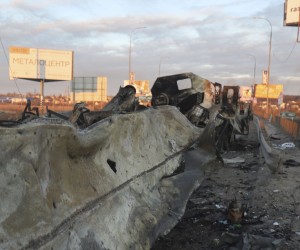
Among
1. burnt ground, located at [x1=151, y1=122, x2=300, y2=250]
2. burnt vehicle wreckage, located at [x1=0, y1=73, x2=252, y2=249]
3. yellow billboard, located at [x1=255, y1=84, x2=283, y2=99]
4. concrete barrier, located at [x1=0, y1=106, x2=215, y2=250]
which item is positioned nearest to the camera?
concrete barrier, located at [x1=0, y1=106, x2=215, y2=250]

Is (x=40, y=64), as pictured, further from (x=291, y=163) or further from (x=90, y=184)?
(x=90, y=184)

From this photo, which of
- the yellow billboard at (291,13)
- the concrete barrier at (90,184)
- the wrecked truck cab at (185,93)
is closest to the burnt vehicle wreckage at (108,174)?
the concrete barrier at (90,184)

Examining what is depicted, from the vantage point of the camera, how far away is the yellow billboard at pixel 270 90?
3083 inches

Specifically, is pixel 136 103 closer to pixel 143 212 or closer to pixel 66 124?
pixel 143 212

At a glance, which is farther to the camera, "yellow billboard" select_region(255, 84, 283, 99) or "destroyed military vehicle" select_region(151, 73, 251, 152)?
"yellow billboard" select_region(255, 84, 283, 99)

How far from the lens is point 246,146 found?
14.5 meters

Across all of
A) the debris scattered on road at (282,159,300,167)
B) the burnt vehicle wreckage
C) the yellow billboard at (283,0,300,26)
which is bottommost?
the debris scattered on road at (282,159,300,167)

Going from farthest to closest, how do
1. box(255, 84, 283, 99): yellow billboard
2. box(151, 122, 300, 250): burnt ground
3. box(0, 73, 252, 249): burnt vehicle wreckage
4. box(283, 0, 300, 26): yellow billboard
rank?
box(255, 84, 283, 99): yellow billboard, box(283, 0, 300, 26): yellow billboard, box(151, 122, 300, 250): burnt ground, box(0, 73, 252, 249): burnt vehicle wreckage

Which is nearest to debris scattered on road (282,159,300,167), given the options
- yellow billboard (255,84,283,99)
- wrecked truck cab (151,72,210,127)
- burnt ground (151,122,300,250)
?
burnt ground (151,122,300,250)

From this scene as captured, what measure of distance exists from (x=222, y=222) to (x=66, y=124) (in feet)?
10.1

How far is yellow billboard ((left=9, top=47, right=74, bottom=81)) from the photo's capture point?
2333 inches

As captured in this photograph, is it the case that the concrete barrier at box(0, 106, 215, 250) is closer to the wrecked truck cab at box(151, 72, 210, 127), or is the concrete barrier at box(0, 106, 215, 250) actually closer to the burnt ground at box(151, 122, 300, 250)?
the burnt ground at box(151, 122, 300, 250)

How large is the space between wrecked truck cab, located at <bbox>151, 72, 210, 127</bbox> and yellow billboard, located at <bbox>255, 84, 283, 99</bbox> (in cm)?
6738

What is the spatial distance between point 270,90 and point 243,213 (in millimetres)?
80795
